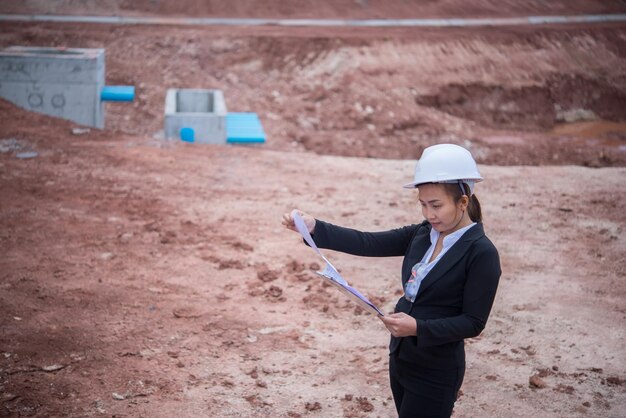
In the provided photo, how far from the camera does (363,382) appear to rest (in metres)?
5.46

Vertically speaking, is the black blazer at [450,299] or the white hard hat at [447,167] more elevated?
the white hard hat at [447,167]

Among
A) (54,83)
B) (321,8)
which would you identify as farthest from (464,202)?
(321,8)

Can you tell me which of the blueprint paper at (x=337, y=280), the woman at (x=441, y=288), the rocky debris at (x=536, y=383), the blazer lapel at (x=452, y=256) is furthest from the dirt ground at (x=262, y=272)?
the blazer lapel at (x=452, y=256)

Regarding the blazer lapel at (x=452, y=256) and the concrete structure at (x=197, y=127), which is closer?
the blazer lapel at (x=452, y=256)

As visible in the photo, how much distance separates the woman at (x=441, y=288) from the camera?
3273mm

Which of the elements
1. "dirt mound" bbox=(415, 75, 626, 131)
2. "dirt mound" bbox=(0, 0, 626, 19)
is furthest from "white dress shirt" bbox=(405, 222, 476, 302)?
"dirt mound" bbox=(0, 0, 626, 19)

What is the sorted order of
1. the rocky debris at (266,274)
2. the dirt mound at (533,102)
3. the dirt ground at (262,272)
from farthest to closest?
the dirt mound at (533,102)
the rocky debris at (266,274)
the dirt ground at (262,272)

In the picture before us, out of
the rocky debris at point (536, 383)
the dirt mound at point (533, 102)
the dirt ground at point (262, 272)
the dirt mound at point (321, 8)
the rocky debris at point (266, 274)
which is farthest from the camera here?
the dirt mound at point (321, 8)

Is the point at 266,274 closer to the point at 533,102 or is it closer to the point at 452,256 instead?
the point at 452,256

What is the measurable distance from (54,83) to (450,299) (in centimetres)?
1131

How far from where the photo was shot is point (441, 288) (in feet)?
11.0

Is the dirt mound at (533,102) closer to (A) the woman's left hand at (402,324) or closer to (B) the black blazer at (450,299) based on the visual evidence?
(B) the black blazer at (450,299)

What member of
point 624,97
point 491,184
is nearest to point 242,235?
point 491,184

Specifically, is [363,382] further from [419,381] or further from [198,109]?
[198,109]
